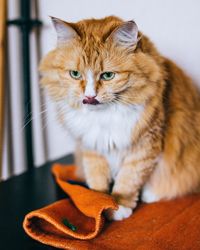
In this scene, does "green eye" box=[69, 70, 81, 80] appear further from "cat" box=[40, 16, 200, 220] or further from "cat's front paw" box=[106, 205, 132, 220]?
"cat's front paw" box=[106, 205, 132, 220]

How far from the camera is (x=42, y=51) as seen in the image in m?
1.61

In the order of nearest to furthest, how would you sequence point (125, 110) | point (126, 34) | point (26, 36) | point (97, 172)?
1. point (126, 34)
2. point (125, 110)
3. point (97, 172)
4. point (26, 36)

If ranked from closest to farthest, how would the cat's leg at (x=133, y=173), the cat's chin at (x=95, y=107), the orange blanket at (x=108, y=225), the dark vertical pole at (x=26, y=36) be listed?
1. the orange blanket at (x=108, y=225)
2. the cat's chin at (x=95, y=107)
3. the cat's leg at (x=133, y=173)
4. the dark vertical pole at (x=26, y=36)

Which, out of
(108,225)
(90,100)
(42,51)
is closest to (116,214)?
(108,225)

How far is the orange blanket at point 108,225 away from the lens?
3.06ft

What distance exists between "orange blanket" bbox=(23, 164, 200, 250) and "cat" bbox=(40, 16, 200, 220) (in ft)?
0.21

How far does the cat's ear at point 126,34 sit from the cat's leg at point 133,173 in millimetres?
342

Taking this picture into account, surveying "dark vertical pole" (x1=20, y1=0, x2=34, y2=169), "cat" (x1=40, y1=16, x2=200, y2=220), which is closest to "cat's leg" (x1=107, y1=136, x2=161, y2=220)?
"cat" (x1=40, y1=16, x2=200, y2=220)

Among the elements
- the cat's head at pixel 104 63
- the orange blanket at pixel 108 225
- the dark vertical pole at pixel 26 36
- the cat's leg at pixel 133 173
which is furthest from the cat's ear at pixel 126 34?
the dark vertical pole at pixel 26 36

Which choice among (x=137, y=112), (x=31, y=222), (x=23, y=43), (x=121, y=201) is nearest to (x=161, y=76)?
(x=137, y=112)

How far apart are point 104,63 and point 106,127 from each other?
226mm

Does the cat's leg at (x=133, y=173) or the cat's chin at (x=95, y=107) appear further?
the cat's leg at (x=133, y=173)

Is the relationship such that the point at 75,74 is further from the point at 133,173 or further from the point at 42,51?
the point at 42,51

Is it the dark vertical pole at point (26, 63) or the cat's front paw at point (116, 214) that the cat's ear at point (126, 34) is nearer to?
the cat's front paw at point (116, 214)
